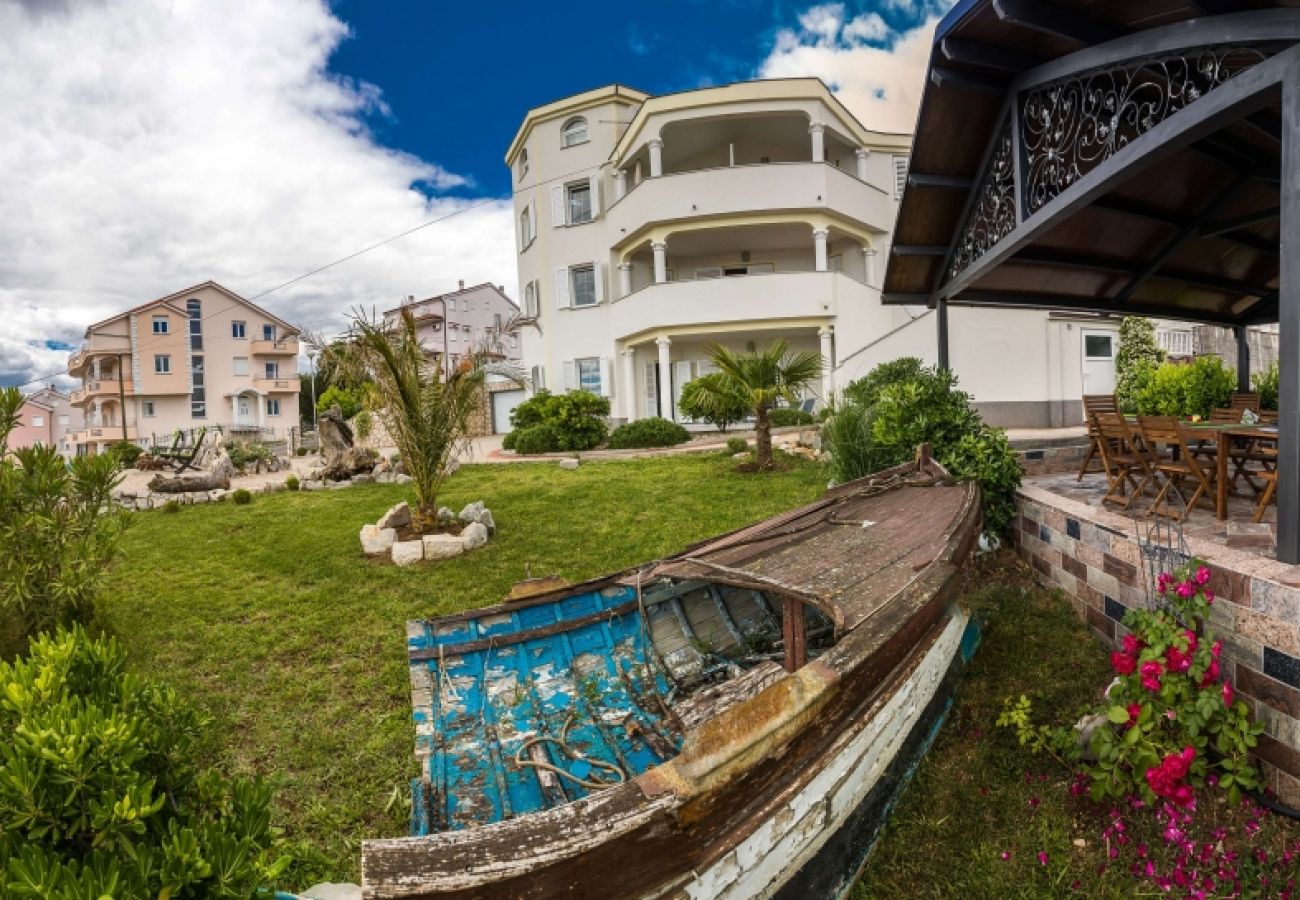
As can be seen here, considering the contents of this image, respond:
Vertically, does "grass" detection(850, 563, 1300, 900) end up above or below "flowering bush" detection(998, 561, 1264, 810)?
below

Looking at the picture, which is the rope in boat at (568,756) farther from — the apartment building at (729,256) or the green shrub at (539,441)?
the green shrub at (539,441)

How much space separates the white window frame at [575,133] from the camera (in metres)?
22.9

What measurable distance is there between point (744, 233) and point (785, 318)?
3867 millimetres

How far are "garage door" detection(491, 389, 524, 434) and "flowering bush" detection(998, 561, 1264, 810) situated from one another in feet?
87.2

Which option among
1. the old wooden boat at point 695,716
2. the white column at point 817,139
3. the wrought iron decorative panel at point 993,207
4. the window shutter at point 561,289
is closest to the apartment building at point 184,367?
the window shutter at point 561,289

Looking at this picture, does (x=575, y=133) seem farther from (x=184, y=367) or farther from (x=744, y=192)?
(x=184, y=367)

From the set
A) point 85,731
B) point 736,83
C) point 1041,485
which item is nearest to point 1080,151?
point 1041,485

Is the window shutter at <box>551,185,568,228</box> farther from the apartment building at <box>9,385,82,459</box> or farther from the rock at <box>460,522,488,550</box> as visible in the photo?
the apartment building at <box>9,385,82,459</box>

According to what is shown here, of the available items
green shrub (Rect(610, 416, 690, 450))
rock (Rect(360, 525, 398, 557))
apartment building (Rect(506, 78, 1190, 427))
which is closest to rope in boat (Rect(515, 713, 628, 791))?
rock (Rect(360, 525, 398, 557))

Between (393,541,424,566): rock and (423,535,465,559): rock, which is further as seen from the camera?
(423,535,465,559): rock

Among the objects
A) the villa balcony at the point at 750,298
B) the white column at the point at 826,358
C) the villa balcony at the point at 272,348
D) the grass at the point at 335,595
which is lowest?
the grass at the point at 335,595

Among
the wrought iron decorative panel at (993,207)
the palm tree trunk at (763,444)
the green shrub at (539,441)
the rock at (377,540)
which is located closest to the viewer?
the wrought iron decorative panel at (993,207)

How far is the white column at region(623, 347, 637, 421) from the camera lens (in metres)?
21.5

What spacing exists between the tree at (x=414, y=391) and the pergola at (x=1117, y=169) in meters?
5.83
